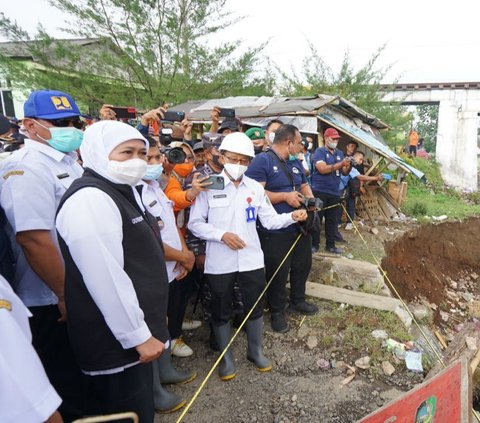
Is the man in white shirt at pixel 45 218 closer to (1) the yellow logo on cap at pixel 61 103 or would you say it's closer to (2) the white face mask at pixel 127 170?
(1) the yellow logo on cap at pixel 61 103

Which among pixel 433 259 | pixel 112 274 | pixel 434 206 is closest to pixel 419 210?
pixel 434 206

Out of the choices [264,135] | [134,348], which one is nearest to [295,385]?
[134,348]

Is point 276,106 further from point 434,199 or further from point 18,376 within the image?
point 434,199

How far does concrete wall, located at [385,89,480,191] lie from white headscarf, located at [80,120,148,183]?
17239 mm

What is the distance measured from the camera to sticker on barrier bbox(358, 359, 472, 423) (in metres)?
1.76

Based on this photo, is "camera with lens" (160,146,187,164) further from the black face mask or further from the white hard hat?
the white hard hat

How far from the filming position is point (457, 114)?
16.7 metres

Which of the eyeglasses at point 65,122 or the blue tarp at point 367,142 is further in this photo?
the blue tarp at point 367,142

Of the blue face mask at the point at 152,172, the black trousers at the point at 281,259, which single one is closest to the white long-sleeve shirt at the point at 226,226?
the blue face mask at the point at 152,172

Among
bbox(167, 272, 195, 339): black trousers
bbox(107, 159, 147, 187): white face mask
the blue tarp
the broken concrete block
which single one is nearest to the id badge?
bbox(167, 272, 195, 339): black trousers

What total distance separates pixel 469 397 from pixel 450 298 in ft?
19.1

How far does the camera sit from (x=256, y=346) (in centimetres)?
305

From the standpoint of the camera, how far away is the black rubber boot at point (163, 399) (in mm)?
2449

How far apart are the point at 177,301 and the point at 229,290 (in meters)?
0.45
